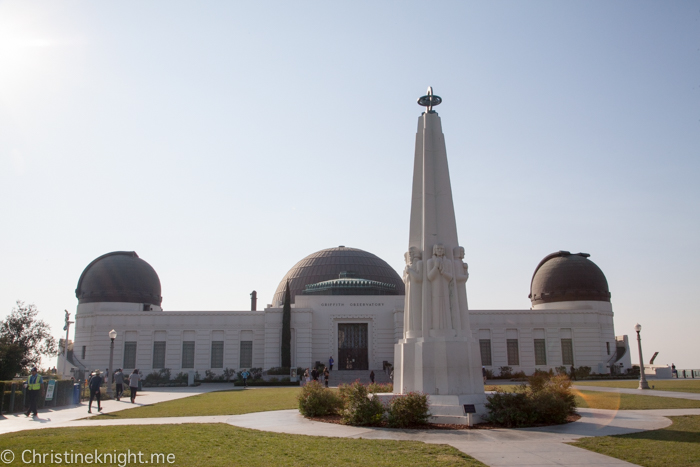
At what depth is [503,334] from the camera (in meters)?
45.4

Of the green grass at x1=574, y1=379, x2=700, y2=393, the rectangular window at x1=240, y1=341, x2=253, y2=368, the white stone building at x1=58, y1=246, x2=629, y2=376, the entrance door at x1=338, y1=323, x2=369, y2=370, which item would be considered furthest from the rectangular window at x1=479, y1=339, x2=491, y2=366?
the rectangular window at x1=240, y1=341, x2=253, y2=368

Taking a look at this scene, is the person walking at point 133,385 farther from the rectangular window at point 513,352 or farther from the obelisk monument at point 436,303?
the rectangular window at point 513,352

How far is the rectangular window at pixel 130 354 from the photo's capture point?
44312 mm

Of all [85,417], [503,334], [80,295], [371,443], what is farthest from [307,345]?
[371,443]

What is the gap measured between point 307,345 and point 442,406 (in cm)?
3102

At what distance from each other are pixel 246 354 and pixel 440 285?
1258 inches

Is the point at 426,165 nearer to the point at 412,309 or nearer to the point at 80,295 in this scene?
the point at 412,309

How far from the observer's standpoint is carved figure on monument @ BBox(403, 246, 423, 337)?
15859 mm

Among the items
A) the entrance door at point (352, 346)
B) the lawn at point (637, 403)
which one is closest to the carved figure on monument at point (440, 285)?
the lawn at point (637, 403)

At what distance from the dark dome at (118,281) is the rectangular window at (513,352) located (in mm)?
31644

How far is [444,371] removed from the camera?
48.2 feet

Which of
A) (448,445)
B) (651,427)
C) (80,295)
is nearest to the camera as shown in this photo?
(448,445)

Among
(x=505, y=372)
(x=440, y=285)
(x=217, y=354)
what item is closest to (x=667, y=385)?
(x=505, y=372)

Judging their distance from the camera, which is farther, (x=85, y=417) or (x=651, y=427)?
(x=85, y=417)
